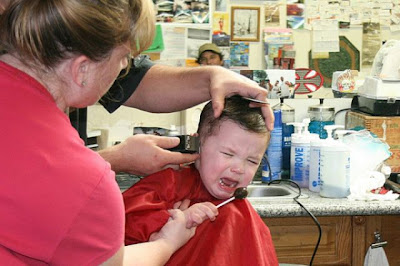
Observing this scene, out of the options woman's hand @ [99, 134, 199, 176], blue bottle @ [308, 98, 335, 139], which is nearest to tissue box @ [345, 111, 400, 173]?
blue bottle @ [308, 98, 335, 139]

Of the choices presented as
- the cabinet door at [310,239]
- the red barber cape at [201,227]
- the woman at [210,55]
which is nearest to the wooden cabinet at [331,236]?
the cabinet door at [310,239]

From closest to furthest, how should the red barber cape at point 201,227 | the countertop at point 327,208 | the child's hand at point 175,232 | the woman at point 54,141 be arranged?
the woman at point 54,141, the child's hand at point 175,232, the red barber cape at point 201,227, the countertop at point 327,208

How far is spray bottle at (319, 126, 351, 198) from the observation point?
2248mm

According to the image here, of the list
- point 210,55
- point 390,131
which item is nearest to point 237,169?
point 390,131

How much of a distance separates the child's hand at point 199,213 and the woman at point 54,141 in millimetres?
473

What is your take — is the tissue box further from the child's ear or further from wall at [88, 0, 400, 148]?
the child's ear

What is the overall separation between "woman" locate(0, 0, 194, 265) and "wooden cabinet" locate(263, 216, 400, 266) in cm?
133

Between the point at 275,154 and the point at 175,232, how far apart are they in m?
1.24

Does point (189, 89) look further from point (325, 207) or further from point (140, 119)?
point (140, 119)

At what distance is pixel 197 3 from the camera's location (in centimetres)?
319

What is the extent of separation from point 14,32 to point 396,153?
6.65 feet

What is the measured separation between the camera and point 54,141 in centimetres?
90

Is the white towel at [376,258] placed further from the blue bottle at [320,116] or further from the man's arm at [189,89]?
the man's arm at [189,89]

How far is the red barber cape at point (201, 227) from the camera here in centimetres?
149
